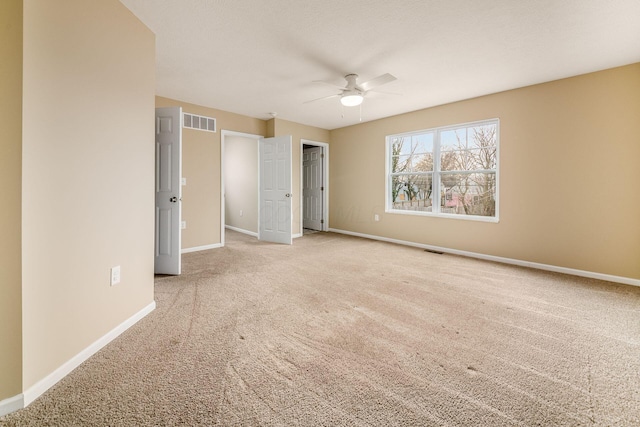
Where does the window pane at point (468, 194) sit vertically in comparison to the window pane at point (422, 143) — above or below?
below

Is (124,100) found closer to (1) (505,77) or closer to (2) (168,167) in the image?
(2) (168,167)

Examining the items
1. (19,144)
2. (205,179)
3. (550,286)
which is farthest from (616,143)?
(205,179)

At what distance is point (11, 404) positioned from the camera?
129 centimetres

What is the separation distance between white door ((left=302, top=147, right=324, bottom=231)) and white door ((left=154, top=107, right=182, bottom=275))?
3.99 metres

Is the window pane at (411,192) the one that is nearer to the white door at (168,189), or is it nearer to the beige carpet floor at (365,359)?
the beige carpet floor at (365,359)

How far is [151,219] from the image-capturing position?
2.45 metres

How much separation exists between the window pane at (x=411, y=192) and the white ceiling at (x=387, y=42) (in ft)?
5.42

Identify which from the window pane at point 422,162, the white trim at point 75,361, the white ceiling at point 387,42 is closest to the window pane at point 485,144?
the white ceiling at point 387,42

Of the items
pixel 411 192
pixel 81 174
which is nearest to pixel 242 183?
pixel 411 192

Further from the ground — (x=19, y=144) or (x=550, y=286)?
(x=19, y=144)

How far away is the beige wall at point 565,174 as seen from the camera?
10.3ft

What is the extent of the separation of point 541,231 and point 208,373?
446 cm

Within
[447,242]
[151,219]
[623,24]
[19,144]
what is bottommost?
[447,242]

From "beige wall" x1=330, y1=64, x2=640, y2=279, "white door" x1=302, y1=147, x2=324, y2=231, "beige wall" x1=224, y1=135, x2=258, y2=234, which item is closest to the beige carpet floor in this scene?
"beige wall" x1=330, y1=64, x2=640, y2=279
